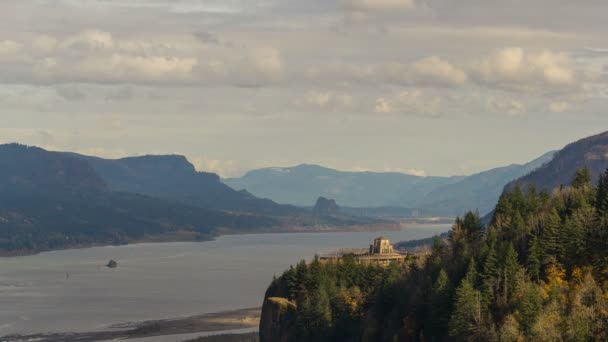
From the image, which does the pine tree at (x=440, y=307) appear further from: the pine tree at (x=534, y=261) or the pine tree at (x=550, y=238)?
the pine tree at (x=550, y=238)

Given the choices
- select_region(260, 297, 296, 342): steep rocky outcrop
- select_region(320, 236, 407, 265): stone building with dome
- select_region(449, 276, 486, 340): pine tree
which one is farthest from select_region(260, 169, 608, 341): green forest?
select_region(320, 236, 407, 265): stone building with dome

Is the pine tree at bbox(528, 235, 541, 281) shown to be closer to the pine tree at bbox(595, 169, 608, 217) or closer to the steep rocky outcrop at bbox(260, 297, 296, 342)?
the pine tree at bbox(595, 169, 608, 217)

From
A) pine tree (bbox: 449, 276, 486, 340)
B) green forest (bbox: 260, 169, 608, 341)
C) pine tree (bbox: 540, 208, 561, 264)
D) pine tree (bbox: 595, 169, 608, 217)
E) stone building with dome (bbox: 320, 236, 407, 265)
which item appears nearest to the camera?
green forest (bbox: 260, 169, 608, 341)

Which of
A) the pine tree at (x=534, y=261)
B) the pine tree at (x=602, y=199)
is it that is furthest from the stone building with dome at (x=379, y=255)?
the pine tree at (x=534, y=261)

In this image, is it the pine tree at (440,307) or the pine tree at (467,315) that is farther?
the pine tree at (440,307)

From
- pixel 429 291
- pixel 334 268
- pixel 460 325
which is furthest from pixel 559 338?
pixel 334 268

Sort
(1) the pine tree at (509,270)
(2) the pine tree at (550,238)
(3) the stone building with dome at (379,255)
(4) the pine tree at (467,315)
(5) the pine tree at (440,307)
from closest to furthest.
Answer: (4) the pine tree at (467,315) < (1) the pine tree at (509,270) < (5) the pine tree at (440,307) < (2) the pine tree at (550,238) < (3) the stone building with dome at (379,255)

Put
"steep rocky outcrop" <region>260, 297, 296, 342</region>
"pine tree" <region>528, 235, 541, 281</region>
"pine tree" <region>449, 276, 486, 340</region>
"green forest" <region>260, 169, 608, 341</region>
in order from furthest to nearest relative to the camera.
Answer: "steep rocky outcrop" <region>260, 297, 296, 342</region>
"pine tree" <region>528, 235, 541, 281</region>
"pine tree" <region>449, 276, 486, 340</region>
"green forest" <region>260, 169, 608, 341</region>

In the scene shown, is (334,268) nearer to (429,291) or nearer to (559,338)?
(429,291)
